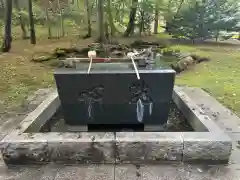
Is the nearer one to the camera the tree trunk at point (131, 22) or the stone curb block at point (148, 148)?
the stone curb block at point (148, 148)

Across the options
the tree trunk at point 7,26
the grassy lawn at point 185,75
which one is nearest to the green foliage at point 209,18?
the grassy lawn at point 185,75

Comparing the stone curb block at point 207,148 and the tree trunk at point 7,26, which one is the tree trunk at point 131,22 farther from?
the stone curb block at point 207,148

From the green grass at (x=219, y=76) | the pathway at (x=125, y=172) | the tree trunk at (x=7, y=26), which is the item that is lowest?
the pathway at (x=125, y=172)

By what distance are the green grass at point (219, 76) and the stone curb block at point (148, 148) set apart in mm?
1772

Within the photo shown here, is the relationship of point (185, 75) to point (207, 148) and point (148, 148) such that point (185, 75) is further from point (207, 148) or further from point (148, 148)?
point (148, 148)

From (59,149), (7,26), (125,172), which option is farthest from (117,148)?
(7,26)

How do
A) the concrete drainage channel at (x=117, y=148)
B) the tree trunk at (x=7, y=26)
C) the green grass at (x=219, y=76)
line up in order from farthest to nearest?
1. the tree trunk at (x=7, y=26)
2. the green grass at (x=219, y=76)
3. the concrete drainage channel at (x=117, y=148)

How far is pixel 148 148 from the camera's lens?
6.95 ft

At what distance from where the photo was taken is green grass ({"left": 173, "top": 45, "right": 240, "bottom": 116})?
4.23 m

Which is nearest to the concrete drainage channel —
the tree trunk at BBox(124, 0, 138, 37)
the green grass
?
the green grass

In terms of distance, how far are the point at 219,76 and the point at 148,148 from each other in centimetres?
424

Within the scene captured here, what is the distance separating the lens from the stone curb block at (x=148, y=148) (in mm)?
2109

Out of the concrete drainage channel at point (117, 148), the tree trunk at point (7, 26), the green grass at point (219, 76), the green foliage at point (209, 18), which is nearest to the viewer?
the concrete drainage channel at point (117, 148)

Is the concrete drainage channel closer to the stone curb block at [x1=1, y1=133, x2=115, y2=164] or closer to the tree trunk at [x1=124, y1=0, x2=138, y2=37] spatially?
the stone curb block at [x1=1, y1=133, x2=115, y2=164]
